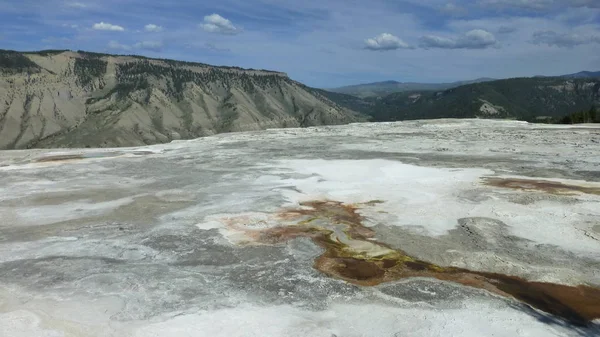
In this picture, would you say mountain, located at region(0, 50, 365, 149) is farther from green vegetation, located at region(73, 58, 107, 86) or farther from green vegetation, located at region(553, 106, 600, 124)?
green vegetation, located at region(553, 106, 600, 124)

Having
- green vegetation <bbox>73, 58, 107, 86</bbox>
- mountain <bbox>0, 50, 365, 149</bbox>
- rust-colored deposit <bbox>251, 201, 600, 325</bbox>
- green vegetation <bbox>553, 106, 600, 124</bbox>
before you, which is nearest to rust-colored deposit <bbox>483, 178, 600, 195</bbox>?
rust-colored deposit <bbox>251, 201, 600, 325</bbox>

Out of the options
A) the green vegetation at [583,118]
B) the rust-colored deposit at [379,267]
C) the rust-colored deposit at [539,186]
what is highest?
the green vegetation at [583,118]

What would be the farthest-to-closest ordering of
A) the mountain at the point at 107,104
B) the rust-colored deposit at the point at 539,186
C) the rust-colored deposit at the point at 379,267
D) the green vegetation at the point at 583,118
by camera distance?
the mountain at the point at 107,104 → the green vegetation at the point at 583,118 → the rust-colored deposit at the point at 539,186 → the rust-colored deposit at the point at 379,267

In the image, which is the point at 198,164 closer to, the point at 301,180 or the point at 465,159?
the point at 301,180

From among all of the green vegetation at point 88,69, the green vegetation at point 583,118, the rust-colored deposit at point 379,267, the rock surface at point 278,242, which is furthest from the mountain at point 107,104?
the rust-colored deposit at point 379,267

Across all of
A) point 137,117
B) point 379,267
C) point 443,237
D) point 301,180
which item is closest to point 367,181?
point 301,180

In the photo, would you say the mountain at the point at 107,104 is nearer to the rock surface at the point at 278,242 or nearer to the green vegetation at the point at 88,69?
the green vegetation at the point at 88,69

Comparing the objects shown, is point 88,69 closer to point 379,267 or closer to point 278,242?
point 278,242
